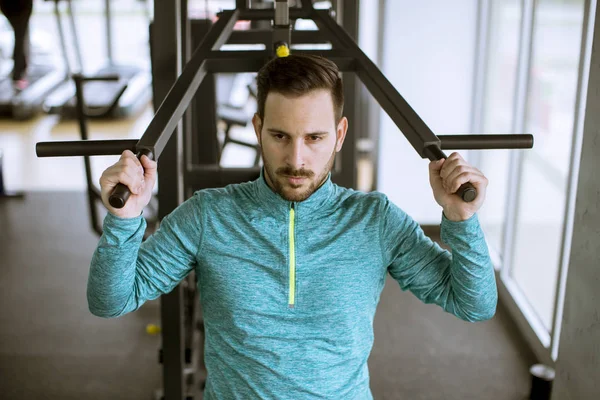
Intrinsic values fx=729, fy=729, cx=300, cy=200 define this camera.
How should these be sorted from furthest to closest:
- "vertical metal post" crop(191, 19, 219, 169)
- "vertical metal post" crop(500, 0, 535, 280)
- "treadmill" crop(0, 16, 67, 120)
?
"treadmill" crop(0, 16, 67, 120) → "vertical metal post" crop(500, 0, 535, 280) → "vertical metal post" crop(191, 19, 219, 169)

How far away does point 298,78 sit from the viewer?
1.34 m

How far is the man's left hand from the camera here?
1251 millimetres

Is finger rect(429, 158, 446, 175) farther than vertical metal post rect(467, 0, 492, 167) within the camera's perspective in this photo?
No

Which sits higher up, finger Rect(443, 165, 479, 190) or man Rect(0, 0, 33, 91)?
man Rect(0, 0, 33, 91)

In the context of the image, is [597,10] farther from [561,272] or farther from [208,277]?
[208,277]

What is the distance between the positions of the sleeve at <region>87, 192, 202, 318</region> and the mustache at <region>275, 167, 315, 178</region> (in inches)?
7.6

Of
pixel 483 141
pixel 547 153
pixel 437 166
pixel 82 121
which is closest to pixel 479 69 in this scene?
pixel 547 153

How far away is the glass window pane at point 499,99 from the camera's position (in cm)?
392

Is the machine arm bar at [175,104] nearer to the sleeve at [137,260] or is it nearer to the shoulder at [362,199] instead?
the sleeve at [137,260]

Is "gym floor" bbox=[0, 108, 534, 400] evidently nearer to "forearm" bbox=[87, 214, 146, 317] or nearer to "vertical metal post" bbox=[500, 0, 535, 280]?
"vertical metal post" bbox=[500, 0, 535, 280]

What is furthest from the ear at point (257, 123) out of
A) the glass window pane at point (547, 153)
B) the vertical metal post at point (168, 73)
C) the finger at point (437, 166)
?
the glass window pane at point (547, 153)

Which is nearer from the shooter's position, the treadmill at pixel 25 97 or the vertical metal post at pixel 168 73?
the vertical metal post at pixel 168 73

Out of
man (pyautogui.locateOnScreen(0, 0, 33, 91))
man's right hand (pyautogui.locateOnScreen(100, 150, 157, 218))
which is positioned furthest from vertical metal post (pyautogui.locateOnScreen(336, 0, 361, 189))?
man's right hand (pyautogui.locateOnScreen(100, 150, 157, 218))

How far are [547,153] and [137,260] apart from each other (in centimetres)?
260
